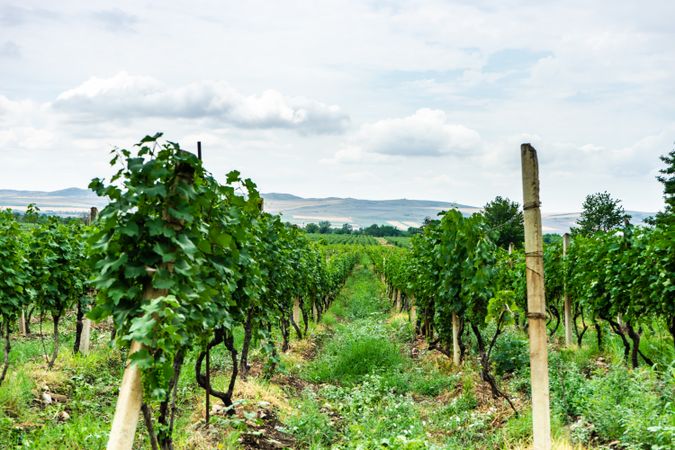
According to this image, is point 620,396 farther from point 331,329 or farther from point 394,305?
point 394,305

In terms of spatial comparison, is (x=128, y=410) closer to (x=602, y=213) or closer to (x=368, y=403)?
(x=368, y=403)

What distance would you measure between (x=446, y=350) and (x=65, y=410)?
7281mm

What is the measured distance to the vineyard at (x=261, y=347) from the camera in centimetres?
397

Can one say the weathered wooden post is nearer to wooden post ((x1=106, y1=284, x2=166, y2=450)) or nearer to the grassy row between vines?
the grassy row between vines

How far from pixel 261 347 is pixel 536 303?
4.94 m

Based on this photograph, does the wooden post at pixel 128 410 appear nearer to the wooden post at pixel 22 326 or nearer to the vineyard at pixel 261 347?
the vineyard at pixel 261 347

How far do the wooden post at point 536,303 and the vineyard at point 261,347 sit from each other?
43 mm

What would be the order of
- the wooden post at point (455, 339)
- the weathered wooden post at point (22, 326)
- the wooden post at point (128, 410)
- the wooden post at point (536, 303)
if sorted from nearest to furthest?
the wooden post at point (128, 410), the wooden post at point (536, 303), the wooden post at point (455, 339), the weathered wooden post at point (22, 326)

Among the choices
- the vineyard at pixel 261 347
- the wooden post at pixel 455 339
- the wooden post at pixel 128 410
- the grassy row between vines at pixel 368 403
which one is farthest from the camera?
the wooden post at pixel 455 339

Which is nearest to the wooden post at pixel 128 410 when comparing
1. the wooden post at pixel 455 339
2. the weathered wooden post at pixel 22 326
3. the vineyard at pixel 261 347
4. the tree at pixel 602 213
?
the vineyard at pixel 261 347

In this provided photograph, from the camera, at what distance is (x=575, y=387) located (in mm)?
7836

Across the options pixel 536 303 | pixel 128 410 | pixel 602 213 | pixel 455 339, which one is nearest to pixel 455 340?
pixel 455 339

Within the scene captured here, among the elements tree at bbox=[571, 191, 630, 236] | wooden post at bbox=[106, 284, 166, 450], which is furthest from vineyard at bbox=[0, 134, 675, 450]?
tree at bbox=[571, 191, 630, 236]

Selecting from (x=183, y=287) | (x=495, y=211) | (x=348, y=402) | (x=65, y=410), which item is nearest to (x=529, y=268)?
(x=183, y=287)
